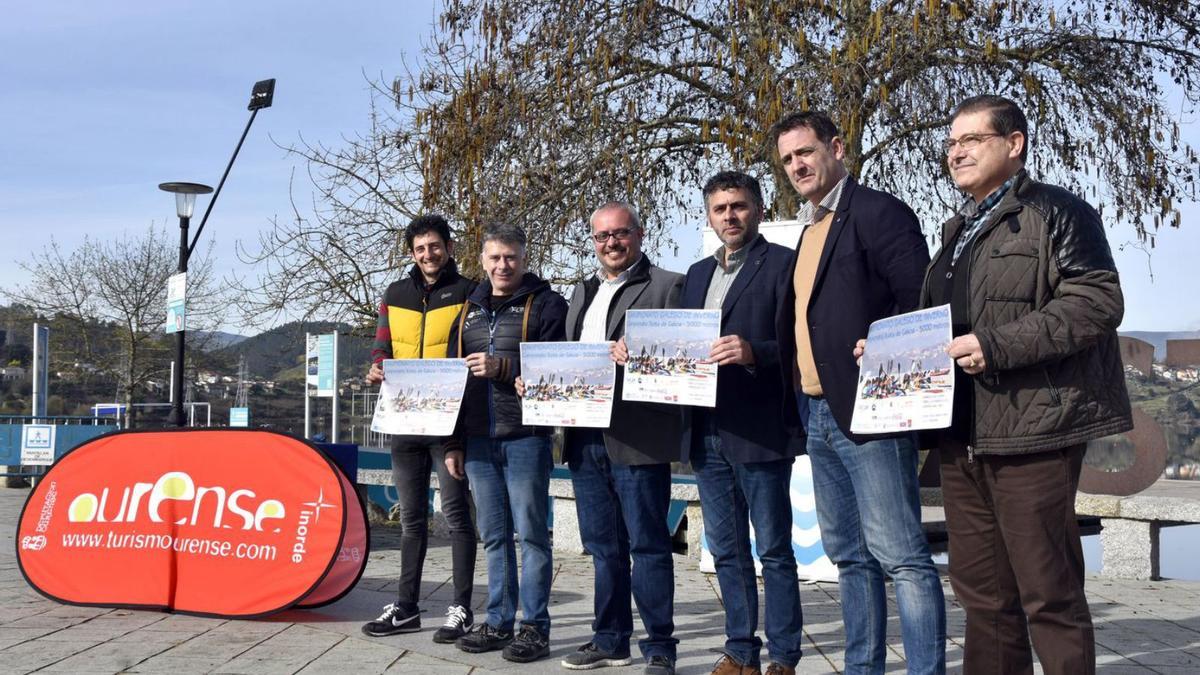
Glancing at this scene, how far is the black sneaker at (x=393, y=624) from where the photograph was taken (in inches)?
218

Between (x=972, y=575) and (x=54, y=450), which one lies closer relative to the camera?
(x=972, y=575)

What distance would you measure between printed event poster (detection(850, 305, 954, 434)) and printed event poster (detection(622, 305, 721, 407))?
2.60 feet

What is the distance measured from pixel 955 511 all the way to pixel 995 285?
719 millimetres

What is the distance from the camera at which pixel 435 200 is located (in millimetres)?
12469

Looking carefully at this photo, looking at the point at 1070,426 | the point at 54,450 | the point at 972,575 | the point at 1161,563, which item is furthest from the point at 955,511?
the point at 54,450

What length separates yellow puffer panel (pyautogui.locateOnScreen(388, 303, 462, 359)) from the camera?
545 centimetres

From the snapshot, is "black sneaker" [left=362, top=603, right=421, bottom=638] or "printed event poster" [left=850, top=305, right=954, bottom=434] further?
"black sneaker" [left=362, top=603, right=421, bottom=638]

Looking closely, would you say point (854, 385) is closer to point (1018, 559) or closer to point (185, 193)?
point (1018, 559)

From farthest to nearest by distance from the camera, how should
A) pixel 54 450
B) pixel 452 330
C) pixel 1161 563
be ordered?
pixel 54 450 → pixel 1161 563 → pixel 452 330

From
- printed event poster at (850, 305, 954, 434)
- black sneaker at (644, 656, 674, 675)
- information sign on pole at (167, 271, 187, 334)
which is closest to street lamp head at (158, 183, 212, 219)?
information sign on pole at (167, 271, 187, 334)

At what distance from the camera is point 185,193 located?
17438mm

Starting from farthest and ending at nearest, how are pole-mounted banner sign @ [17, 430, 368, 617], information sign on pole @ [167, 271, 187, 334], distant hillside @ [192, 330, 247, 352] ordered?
distant hillside @ [192, 330, 247, 352]
information sign on pole @ [167, 271, 187, 334]
pole-mounted banner sign @ [17, 430, 368, 617]

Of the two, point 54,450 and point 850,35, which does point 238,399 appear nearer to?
point 54,450

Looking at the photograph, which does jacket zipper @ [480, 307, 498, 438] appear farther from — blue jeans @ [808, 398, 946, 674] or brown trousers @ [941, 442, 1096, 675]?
brown trousers @ [941, 442, 1096, 675]
